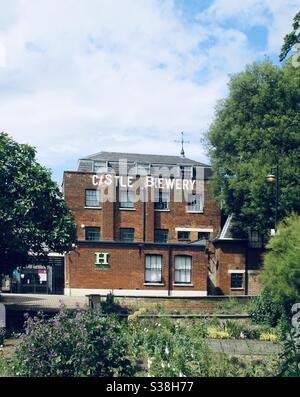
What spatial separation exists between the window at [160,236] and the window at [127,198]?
10.7 ft

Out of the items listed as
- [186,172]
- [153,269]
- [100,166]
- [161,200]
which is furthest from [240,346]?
[100,166]

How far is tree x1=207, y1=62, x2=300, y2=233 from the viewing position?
126 ft

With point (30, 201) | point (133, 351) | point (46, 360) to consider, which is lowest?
point (133, 351)

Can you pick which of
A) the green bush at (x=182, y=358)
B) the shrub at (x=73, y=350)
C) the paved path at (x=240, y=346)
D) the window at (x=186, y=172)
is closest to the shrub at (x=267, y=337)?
the paved path at (x=240, y=346)

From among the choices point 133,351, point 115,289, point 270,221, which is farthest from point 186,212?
point 133,351

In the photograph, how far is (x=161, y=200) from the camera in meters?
45.3

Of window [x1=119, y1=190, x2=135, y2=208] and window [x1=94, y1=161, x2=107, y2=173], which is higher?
window [x1=94, y1=161, x2=107, y2=173]

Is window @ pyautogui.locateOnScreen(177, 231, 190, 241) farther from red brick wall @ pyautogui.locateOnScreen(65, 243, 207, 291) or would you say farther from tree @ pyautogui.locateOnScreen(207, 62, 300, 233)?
red brick wall @ pyautogui.locateOnScreen(65, 243, 207, 291)

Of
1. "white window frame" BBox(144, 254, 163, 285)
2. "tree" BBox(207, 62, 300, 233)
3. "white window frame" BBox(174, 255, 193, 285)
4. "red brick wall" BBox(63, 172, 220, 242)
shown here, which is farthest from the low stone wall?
"red brick wall" BBox(63, 172, 220, 242)

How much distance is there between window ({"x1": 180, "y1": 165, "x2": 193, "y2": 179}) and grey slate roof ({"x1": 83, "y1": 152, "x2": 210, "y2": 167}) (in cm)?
100

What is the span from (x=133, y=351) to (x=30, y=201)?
35.2 ft
